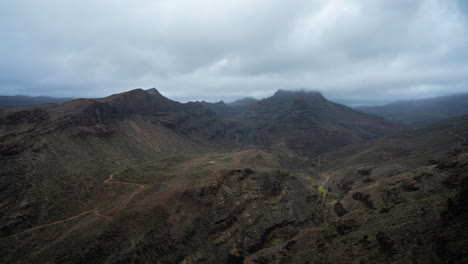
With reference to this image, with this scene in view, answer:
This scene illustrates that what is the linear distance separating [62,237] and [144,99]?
13154 cm

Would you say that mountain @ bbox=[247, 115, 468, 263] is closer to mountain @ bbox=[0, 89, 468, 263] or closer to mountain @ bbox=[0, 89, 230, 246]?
mountain @ bbox=[0, 89, 468, 263]

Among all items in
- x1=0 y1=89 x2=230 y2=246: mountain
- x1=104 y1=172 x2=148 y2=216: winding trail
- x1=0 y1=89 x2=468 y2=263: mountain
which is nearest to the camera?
x1=0 y1=89 x2=468 y2=263: mountain

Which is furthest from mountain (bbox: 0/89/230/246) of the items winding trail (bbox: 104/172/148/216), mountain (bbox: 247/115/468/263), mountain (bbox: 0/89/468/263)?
mountain (bbox: 247/115/468/263)

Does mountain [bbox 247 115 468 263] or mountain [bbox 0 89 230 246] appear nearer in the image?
mountain [bbox 247 115 468 263]

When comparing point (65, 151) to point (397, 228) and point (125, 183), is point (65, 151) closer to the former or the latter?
point (125, 183)

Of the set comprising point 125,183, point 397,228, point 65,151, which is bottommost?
point 125,183

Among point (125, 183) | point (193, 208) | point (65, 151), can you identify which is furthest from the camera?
point (65, 151)

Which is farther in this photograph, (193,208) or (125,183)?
(125,183)

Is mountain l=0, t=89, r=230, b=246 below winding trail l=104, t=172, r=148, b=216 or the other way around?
the other way around

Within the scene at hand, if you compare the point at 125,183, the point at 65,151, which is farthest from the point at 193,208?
the point at 65,151

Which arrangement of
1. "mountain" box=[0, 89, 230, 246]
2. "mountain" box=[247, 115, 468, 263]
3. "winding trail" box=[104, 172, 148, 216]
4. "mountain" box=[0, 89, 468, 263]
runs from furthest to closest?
1. "winding trail" box=[104, 172, 148, 216]
2. "mountain" box=[0, 89, 230, 246]
3. "mountain" box=[0, 89, 468, 263]
4. "mountain" box=[247, 115, 468, 263]

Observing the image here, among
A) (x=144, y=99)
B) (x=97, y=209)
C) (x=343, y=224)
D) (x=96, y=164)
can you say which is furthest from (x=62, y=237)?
(x=144, y=99)

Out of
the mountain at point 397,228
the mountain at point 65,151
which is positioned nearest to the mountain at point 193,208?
the mountain at point 397,228

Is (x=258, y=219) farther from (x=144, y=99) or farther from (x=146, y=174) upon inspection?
(x=144, y=99)
